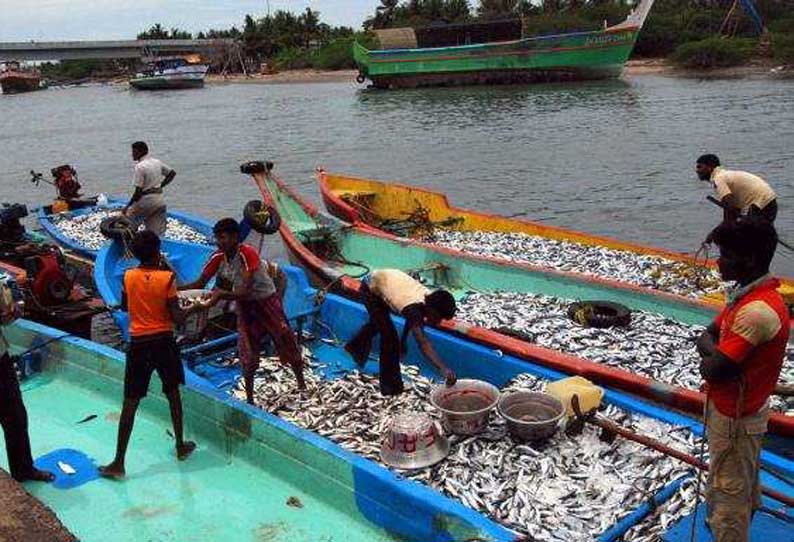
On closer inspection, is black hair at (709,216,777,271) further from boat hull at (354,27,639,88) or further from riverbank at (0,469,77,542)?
boat hull at (354,27,639,88)

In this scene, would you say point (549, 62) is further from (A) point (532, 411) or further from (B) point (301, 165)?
(A) point (532, 411)

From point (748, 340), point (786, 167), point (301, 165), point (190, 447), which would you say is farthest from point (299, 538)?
point (301, 165)

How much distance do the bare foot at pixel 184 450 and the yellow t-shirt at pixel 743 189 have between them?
6.36 m

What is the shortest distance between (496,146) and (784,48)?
102ft

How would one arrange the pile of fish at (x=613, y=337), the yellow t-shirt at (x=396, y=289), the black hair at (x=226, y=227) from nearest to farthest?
the yellow t-shirt at (x=396, y=289) < the black hair at (x=226, y=227) < the pile of fish at (x=613, y=337)

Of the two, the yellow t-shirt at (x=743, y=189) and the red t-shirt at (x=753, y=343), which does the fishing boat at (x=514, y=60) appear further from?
the red t-shirt at (x=753, y=343)

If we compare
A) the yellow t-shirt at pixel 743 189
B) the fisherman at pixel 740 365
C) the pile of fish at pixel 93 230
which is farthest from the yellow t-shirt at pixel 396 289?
the pile of fish at pixel 93 230

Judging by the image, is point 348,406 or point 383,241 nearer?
point 348,406

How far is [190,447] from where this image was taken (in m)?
6.01

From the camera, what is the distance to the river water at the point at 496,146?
19.1 metres

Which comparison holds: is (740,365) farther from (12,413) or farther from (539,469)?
(12,413)

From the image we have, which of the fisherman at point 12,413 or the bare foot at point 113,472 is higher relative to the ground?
the fisherman at point 12,413

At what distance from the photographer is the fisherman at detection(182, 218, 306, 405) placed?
5902mm

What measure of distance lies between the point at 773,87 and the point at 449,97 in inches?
721
